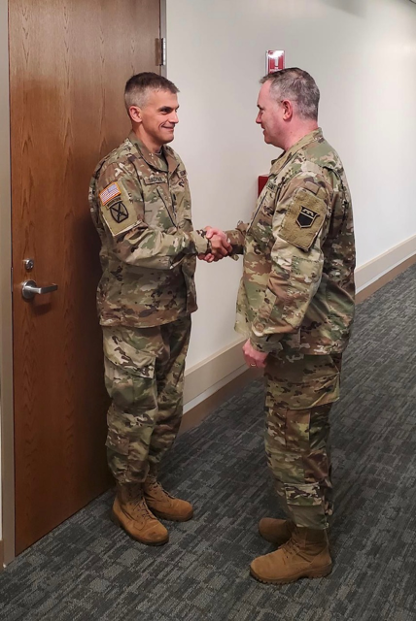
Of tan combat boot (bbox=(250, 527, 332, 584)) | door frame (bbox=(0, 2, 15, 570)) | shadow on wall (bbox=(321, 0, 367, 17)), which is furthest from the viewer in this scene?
shadow on wall (bbox=(321, 0, 367, 17))

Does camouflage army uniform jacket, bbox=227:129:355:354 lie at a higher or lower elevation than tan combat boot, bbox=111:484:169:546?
higher

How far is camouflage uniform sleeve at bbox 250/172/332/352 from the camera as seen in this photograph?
1.90 m

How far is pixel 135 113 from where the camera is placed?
2.31 meters

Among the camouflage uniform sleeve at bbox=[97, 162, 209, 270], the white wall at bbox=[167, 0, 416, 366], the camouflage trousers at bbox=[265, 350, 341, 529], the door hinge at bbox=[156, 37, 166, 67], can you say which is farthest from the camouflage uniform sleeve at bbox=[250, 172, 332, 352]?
the white wall at bbox=[167, 0, 416, 366]

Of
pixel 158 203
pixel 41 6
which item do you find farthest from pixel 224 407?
pixel 41 6

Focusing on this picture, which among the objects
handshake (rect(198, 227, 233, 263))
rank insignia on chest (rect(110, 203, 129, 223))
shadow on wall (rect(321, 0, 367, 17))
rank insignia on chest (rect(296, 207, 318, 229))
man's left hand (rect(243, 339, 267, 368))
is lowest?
man's left hand (rect(243, 339, 267, 368))

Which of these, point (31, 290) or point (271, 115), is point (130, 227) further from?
point (271, 115)

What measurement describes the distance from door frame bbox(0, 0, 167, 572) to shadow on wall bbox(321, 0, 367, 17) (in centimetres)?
322

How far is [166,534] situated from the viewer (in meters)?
2.45

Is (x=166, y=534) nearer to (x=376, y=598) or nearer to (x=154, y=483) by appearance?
(x=154, y=483)

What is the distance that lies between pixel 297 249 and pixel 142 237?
539mm

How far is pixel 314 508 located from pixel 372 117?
4540 mm

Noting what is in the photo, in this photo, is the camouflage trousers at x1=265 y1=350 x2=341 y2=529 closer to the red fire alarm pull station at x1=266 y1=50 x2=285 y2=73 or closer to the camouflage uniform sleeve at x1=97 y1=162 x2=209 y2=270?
the camouflage uniform sleeve at x1=97 y1=162 x2=209 y2=270

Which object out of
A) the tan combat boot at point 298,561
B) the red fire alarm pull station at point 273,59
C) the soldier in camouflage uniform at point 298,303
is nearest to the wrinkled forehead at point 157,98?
the soldier in camouflage uniform at point 298,303
